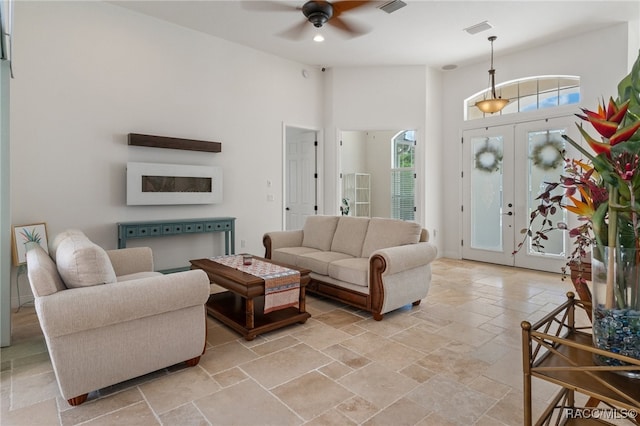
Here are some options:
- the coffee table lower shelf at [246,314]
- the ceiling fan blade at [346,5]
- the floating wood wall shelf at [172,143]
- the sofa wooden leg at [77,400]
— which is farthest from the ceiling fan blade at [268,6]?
the sofa wooden leg at [77,400]

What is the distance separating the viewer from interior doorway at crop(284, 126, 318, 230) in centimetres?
668

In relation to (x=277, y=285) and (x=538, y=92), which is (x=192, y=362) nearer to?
(x=277, y=285)

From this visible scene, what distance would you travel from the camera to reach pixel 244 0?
12.9ft

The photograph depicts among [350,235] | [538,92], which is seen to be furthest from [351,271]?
[538,92]

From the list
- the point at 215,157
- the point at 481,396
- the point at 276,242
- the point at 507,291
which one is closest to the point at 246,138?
the point at 215,157

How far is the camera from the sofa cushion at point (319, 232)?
4637 mm

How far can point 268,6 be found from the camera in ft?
13.4

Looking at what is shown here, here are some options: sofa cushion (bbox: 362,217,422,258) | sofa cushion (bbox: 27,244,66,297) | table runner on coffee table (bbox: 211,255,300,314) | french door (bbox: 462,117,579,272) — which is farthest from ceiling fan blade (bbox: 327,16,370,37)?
sofa cushion (bbox: 27,244,66,297)

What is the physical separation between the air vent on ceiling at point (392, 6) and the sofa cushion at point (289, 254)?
3.07 meters

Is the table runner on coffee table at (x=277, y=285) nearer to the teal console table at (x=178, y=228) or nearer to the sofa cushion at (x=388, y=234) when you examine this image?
the sofa cushion at (x=388, y=234)

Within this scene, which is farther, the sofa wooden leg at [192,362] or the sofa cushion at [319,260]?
the sofa cushion at [319,260]

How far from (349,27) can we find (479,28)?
1.77 metres

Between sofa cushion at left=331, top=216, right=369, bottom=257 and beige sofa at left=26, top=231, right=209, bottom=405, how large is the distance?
2.19 m

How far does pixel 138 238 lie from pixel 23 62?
88.3 inches
